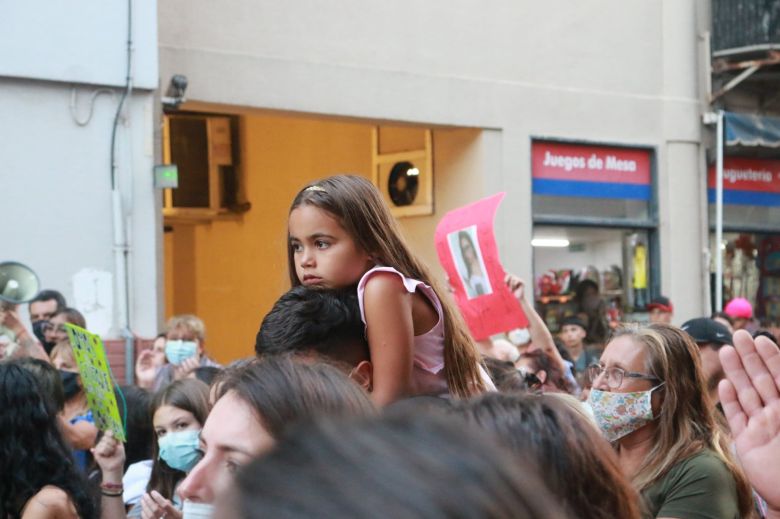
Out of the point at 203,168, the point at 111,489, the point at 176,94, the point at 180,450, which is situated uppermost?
the point at 176,94

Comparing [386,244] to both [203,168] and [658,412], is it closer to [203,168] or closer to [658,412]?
[658,412]

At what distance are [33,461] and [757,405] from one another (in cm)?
251

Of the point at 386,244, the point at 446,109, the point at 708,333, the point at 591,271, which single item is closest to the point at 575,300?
the point at 591,271

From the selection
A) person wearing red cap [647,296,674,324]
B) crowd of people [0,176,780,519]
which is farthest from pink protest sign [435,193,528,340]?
person wearing red cap [647,296,674,324]

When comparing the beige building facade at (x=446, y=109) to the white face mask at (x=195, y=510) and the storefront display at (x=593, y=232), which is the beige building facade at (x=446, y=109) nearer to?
the storefront display at (x=593, y=232)

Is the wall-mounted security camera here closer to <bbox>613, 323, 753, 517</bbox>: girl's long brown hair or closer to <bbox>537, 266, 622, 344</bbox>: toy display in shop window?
<bbox>537, 266, 622, 344</bbox>: toy display in shop window

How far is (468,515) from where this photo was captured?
1047 millimetres

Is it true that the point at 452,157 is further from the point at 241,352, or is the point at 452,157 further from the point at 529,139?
the point at 241,352

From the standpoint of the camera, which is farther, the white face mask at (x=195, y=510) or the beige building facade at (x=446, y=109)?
the beige building facade at (x=446, y=109)

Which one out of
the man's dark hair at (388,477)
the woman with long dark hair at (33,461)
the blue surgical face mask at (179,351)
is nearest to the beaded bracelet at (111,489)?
the woman with long dark hair at (33,461)

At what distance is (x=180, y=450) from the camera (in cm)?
510

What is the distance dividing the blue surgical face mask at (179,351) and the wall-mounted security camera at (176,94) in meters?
3.16

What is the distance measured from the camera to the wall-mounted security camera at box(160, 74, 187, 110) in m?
11.6

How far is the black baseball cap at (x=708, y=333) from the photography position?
5934mm
